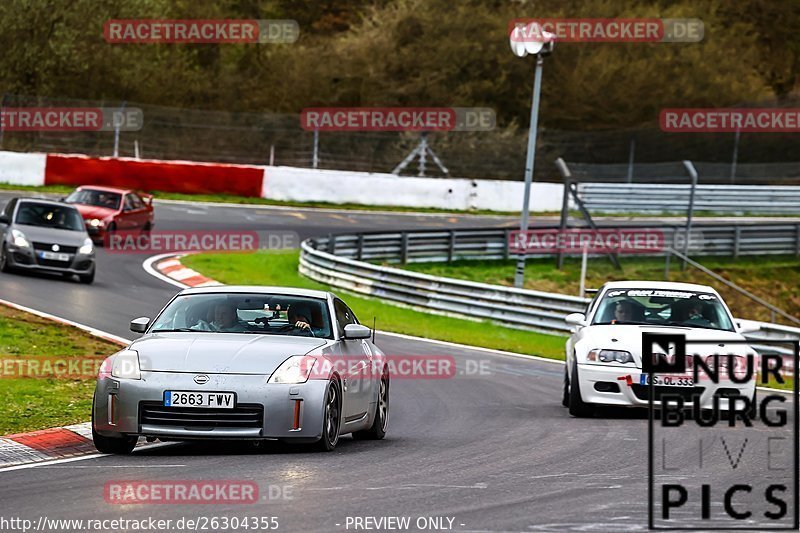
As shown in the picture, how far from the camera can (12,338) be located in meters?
16.9

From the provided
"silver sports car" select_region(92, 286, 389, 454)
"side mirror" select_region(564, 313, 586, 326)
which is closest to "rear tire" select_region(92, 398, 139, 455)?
"silver sports car" select_region(92, 286, 389, 454)

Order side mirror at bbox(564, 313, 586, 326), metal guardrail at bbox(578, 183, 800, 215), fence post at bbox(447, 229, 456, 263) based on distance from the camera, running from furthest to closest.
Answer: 1. metal guardrail at bbox(578, 183, 800, 215)
2. fence post at bbox(447, 229, 456, 263)
3. side mirror at bbox(564, 313, 586, 326)

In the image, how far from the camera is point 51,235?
A: 25.1 meters

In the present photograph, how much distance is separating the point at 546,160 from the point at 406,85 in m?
10.8

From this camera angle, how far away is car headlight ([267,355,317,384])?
9844 mm

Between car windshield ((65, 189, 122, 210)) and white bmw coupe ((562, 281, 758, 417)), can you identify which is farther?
car windshield ((65, 189, 122, 210))

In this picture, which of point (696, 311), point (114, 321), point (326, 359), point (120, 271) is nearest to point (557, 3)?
point (120, 271)

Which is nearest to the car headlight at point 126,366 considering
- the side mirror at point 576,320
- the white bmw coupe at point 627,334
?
the white bmw coupe at point 627,334

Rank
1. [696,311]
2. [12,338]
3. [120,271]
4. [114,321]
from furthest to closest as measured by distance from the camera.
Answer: [120,271] < [114,321] < [12,338] < [696,311]

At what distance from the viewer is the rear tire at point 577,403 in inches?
532

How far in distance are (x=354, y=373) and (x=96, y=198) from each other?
22366 mm

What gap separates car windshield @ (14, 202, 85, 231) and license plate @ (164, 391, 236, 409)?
53.7ft

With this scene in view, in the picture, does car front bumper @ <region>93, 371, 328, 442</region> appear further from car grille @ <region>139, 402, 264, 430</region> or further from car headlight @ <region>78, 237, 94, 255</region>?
car headlight @ <region>78, 237, 94, 255</region>

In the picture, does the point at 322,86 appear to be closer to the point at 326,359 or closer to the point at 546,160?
the point at 546,160
